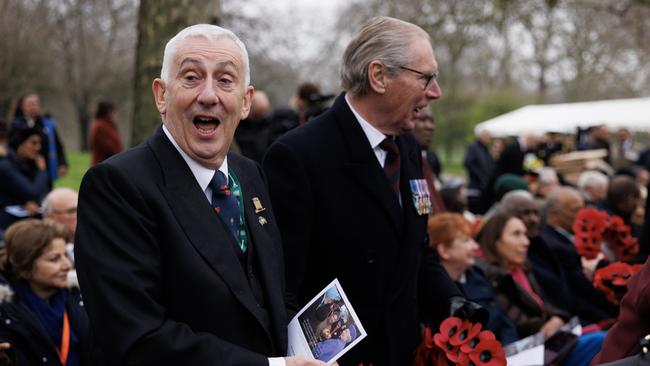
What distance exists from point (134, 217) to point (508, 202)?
4709 mm

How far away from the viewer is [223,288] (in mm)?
2061

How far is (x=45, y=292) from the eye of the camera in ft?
13.1

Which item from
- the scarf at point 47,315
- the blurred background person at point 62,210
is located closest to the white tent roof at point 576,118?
the blurred background person at point 62,210

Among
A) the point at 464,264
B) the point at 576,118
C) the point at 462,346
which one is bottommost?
→ the point at 576,118

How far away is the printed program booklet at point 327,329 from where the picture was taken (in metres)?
2.19

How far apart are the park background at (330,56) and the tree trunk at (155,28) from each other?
1066 cm

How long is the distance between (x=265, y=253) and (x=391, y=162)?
0.95 m

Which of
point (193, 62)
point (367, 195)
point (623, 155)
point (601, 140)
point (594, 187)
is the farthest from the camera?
point (623, 155)

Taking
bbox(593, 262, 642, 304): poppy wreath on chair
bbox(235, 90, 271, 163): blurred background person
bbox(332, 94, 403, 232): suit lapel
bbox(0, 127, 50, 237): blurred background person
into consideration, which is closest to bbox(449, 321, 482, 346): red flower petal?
bbox(332, 94, 403, 232): suit lapel

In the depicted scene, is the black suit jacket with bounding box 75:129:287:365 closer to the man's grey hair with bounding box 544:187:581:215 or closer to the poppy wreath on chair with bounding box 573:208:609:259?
the poppy wreath on chair with bounding box 573:208:609:259

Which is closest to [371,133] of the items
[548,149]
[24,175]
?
[24,175]

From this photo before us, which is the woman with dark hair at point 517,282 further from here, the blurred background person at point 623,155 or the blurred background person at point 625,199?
the blurred background person at point 623,155

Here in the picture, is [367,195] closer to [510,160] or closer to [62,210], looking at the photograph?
[62,210]

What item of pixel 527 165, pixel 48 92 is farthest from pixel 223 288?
pixel 48 92
